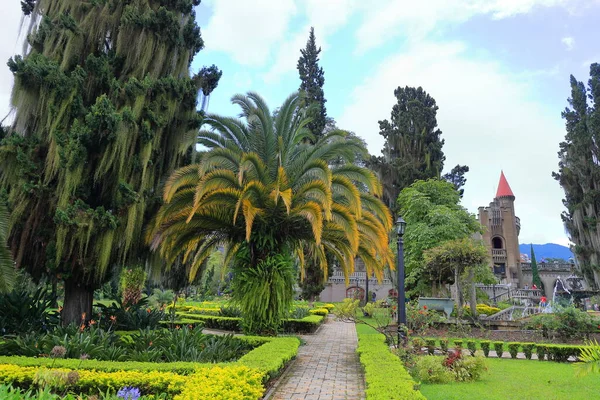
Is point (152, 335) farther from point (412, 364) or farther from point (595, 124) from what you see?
point (595, 124)

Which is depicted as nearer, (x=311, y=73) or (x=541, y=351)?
(x=541, y=351)

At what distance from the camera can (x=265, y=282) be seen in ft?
34.4

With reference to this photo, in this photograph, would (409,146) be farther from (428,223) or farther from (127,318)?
(127,318)

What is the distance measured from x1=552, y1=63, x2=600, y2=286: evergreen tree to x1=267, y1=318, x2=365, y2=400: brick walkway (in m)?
24.6

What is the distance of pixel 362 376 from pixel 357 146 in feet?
19.4

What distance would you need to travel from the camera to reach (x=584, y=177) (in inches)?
1128

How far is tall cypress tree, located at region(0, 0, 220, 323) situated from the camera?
28.2 feet

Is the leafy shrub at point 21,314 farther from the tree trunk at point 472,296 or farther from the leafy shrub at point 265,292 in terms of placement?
the tree trunk at point 472,296

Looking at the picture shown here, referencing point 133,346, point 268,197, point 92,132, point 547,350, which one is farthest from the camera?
point 547,350

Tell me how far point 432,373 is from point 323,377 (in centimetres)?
206

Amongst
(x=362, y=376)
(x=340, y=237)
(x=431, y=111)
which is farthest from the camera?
(x=431, y=111)

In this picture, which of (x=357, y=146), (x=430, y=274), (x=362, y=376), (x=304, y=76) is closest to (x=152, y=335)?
(x=362, y=376)

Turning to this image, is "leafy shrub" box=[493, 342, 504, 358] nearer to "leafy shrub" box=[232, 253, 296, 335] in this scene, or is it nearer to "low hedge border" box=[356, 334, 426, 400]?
"low hedge border" box=[356, 334, 426, 400]

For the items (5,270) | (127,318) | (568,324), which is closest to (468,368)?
(568,324)
